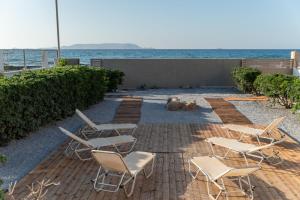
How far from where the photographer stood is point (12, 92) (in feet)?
25.3

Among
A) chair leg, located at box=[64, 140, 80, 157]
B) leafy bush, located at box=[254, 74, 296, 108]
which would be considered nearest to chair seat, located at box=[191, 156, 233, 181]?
chair leg, located at box=[64, 140, 80, 157]

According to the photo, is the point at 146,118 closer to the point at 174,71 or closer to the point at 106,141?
the point at 106,141

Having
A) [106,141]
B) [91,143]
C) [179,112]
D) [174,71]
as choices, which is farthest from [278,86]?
[91,143]

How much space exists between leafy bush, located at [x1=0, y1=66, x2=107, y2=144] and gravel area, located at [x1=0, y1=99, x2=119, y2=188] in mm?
197

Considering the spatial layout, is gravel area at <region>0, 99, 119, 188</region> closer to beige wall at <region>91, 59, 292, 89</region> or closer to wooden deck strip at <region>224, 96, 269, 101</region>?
wooden deck strip at <region>224, 96, 269, 101</region>

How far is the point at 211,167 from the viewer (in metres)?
5.51

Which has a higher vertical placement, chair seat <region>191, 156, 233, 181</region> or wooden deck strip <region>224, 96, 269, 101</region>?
chair seat <region>191, 156, 233, 181</region>

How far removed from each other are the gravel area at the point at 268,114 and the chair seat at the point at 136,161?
4.19 metres

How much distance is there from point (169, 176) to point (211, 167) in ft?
2.45

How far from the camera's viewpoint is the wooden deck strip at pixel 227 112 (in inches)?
417

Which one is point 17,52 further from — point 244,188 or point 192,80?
point 244,188

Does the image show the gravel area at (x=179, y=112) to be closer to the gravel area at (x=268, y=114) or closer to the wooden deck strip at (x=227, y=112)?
the wooden deck strip at (x=227, y=112)

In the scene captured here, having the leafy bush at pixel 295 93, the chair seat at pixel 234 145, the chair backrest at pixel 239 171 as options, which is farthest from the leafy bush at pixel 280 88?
the chair backrest at pixel 239 171

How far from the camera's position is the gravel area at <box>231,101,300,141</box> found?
31.8 ft
